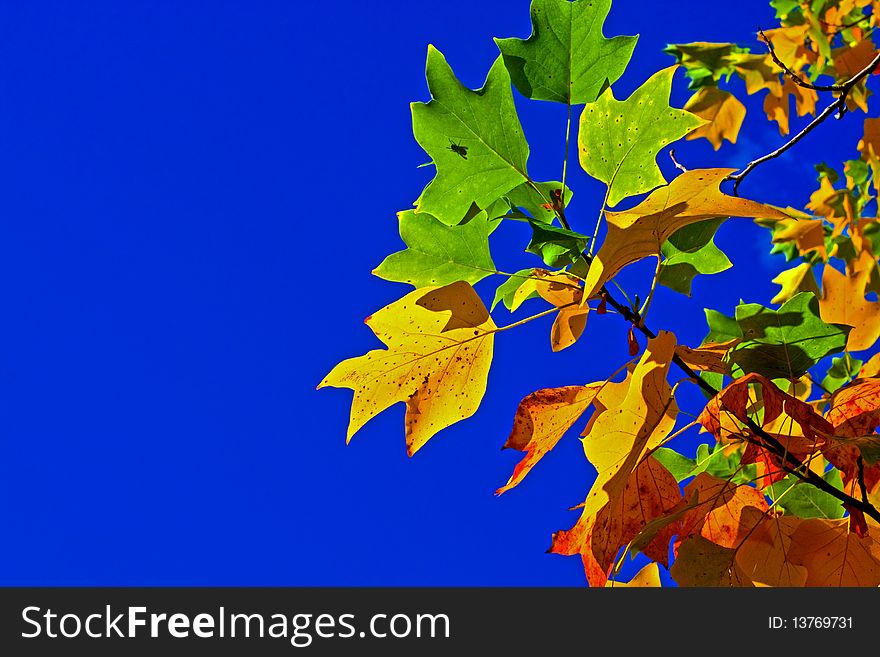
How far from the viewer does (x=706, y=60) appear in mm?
1690

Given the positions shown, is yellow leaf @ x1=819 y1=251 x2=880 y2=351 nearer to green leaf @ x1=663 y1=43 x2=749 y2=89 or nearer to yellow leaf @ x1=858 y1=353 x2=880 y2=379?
yellow leaf @ x1=858 y1=353 x2=880 y2=379

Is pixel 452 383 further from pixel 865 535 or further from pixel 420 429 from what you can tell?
pixel 865 535

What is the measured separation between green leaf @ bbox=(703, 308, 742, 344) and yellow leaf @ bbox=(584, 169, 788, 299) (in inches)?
9.6

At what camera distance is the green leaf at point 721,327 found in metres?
0.82

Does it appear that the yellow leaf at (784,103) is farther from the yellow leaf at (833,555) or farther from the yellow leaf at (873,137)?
the yellow leaf at (833,555)

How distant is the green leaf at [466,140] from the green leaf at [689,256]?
0.17m

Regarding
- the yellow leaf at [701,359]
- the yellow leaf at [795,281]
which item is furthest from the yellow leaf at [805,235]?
the yellow leaf at [701,359]

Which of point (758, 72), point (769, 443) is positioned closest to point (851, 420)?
A: point (769, 443)

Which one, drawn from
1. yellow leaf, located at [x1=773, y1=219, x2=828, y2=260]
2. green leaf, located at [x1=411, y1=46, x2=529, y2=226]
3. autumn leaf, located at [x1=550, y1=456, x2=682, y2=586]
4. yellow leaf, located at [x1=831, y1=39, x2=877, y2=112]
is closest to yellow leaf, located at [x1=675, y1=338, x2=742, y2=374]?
autumn leaf, located at [x1=550, y1=456, x2=682, y2=586]

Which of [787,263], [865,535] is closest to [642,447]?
[865,535]

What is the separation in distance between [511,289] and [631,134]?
183 mm

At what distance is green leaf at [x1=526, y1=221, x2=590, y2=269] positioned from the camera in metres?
0.65

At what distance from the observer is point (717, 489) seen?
2.60 feet

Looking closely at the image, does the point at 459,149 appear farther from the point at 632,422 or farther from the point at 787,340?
the point at 787,340
